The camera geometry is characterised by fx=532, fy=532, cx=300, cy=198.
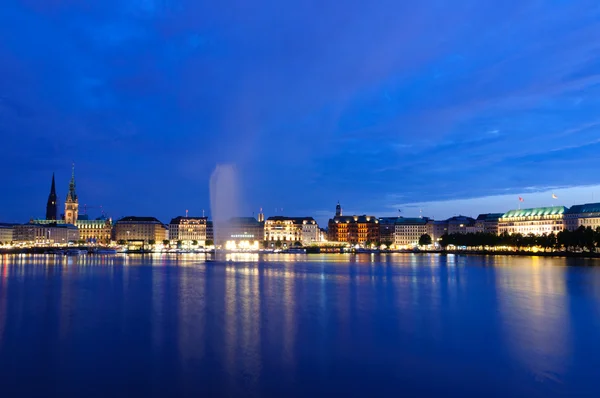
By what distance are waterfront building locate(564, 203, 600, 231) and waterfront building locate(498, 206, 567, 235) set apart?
2.61m

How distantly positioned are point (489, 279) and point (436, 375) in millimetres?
38723

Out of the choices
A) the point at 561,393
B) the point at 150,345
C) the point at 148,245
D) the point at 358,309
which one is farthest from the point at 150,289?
the point at 148,245

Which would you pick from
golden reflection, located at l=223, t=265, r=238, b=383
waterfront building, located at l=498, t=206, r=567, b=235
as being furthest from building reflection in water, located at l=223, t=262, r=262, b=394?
waterfront building, located at l=498, t=206, r=567, b=235

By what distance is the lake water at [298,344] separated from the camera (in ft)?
54.0

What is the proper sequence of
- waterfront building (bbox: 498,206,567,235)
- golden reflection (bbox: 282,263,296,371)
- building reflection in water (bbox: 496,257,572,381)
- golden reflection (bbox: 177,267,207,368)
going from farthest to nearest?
waterfront building (bbox: 498,206,567,235) → golden reflection (bbox: 177,267,207,368) → golden reflection (bbox: 282,263,296,371) → building reflection in water (bbox: 496,257,572,381)

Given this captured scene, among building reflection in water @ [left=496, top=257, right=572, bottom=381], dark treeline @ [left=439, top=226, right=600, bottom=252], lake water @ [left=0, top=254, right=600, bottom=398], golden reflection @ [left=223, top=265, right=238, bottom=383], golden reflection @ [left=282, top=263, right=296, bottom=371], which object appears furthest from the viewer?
dark treeline @ [left=439, top=226, right=600, bottom=252]

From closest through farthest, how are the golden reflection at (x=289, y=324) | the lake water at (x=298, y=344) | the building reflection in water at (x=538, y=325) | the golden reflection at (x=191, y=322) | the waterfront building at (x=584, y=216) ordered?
the lake water at (x=298, y=344) < the building reflection in water at (x=538, y=325) < the golden reflection at (x=289, y=324) < the golden reflection at (x=191, y=322) < the waterfront building at (x=584, y=216)

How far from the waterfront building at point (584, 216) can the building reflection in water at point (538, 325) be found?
13329 centimetres

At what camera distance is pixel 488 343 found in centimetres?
2262

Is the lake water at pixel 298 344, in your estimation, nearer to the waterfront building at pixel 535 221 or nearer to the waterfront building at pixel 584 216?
the waterfront building at pixel 584 216

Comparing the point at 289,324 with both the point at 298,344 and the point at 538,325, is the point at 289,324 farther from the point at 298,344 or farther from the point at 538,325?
the point at 538,325

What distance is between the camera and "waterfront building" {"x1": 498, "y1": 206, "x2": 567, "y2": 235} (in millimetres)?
177625

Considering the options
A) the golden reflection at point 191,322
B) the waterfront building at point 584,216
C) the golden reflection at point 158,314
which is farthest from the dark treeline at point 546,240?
the golden reflection at point 158,314

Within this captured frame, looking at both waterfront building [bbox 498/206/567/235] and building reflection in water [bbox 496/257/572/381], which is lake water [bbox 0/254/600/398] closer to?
building reflection in water [bbox 496/257/572/381]
